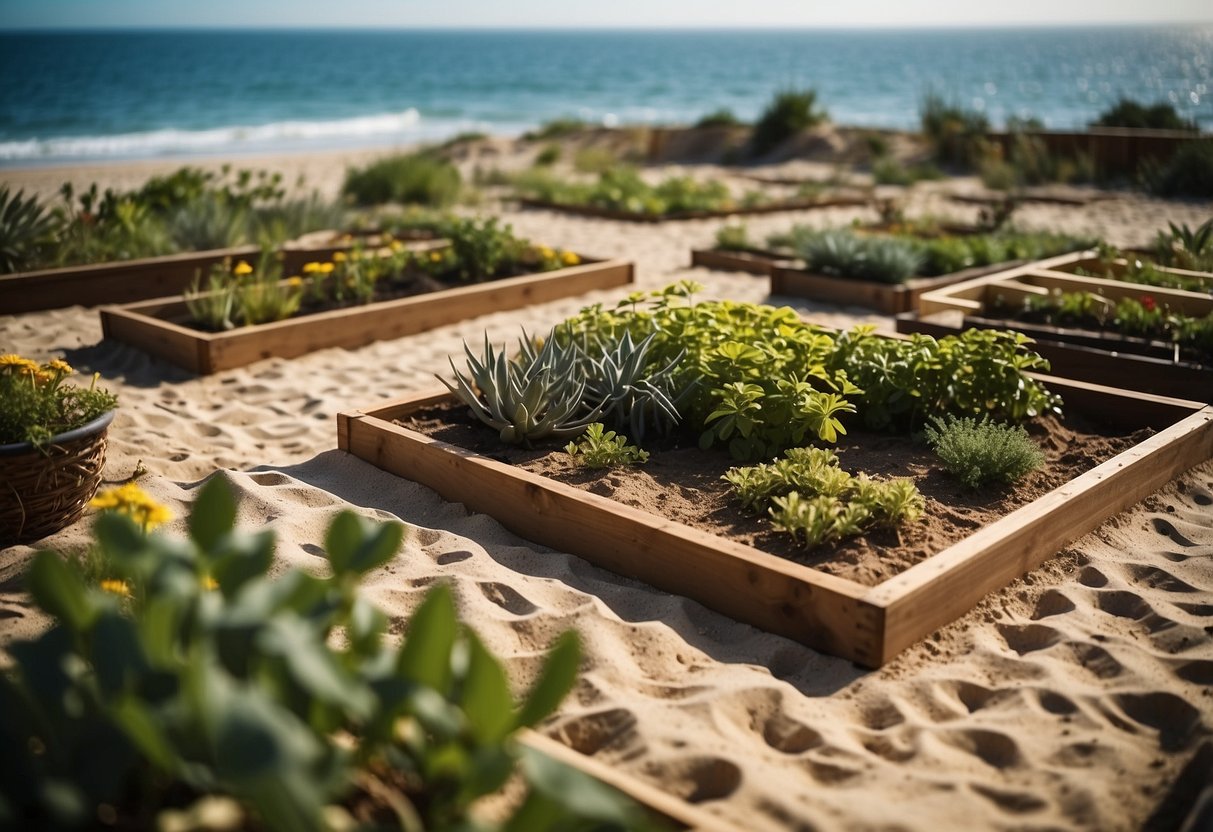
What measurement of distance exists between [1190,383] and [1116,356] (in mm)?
402

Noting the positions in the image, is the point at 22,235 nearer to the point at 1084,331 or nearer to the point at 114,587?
the point at 114,587

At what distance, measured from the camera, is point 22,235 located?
7348mm

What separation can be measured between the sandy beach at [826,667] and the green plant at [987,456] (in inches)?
14.3

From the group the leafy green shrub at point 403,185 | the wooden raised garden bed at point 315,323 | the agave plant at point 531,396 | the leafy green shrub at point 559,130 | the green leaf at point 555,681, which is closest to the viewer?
the green leaf at point 555,681

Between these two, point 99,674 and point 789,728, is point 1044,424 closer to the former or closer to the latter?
point 789,728

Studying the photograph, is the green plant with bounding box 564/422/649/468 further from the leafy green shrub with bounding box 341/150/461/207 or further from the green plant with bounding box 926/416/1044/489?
Answer: the leafy green shrub with bounding box 341/150/461/207

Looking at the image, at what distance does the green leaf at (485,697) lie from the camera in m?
1.83

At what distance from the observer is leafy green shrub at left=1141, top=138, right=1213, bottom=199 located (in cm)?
1336

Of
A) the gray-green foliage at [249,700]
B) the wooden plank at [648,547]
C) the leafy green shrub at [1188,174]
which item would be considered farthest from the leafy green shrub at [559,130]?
the gray-green foliage at [249,700]

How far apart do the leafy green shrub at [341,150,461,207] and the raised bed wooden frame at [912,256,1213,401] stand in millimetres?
6615

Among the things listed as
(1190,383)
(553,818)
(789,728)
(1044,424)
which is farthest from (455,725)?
(1190,383)

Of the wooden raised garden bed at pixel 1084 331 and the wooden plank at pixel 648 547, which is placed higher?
the wooden raised garden bed at pixel 1084 331

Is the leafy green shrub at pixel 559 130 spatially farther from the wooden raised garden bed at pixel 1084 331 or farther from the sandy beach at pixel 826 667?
the sandy beach at pixel 826 667

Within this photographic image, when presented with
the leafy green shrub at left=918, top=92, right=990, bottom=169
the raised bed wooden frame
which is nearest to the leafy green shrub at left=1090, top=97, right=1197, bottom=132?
the leafy green shrub at left=918, top=92, right=990, bottom=169
